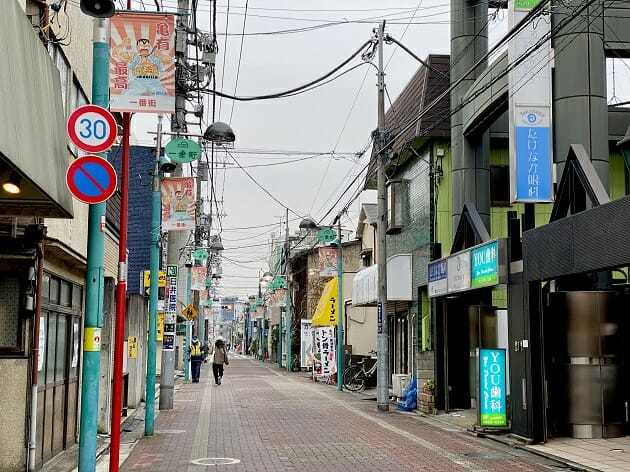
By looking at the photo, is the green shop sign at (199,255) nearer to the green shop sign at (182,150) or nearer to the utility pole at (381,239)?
the utility pole at (381,239)

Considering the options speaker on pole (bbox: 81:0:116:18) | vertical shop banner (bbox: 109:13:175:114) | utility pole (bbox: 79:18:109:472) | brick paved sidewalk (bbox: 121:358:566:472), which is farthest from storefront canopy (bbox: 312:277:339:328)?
speaker on pole (bbox: 81:0:116:18)

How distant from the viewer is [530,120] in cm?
1750

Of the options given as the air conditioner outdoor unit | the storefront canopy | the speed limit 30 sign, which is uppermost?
the speed limit 30 sign

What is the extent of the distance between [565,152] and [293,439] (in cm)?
868

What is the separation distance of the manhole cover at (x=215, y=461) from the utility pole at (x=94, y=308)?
183 inches

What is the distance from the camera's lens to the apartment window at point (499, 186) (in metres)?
26.1

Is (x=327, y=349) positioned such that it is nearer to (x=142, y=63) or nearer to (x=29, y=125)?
(x=142, y=63)

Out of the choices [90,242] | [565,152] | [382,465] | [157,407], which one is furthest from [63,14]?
[157,407]

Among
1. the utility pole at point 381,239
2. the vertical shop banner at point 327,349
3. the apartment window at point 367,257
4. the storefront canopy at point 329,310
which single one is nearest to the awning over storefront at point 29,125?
the utility pole at point 381,239

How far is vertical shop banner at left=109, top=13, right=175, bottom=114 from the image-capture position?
11.5 metres

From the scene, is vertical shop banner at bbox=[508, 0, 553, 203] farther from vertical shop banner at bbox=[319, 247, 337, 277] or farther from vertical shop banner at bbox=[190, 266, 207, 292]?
vertical shop banner at bbox=[190, 266, 207, 292]

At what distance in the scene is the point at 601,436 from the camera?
1616cm

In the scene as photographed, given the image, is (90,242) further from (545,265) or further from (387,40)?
(387,40)

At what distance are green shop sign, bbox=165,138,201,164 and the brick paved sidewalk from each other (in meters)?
6.25
